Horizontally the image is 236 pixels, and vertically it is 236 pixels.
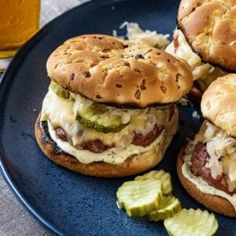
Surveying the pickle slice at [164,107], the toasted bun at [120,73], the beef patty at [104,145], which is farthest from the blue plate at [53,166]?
the toasted bun at [120,73]

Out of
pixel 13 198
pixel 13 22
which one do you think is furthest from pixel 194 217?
pixel 13 22

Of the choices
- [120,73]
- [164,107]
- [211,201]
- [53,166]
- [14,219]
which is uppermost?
[120,73]

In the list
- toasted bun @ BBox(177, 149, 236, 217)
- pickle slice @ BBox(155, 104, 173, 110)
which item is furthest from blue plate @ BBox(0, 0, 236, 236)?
pickle slice @ BBox(155, 104, 173, 110)

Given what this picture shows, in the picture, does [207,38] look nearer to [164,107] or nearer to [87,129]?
[164,107]

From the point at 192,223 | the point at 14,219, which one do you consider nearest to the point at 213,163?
the point at 192,223

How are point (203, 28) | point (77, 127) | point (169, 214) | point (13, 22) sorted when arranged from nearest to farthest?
point (169, 214)
point (77, 127)
point (203, 28)
point (13, 22)

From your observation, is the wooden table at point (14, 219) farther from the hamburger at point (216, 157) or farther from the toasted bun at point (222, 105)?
the toasted bun at point (222, 105)

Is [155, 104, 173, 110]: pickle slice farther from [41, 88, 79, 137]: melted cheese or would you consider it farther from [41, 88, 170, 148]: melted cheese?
[41, 88, 79, 137]: melted cheese

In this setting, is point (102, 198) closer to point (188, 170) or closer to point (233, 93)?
point (188, 170)
